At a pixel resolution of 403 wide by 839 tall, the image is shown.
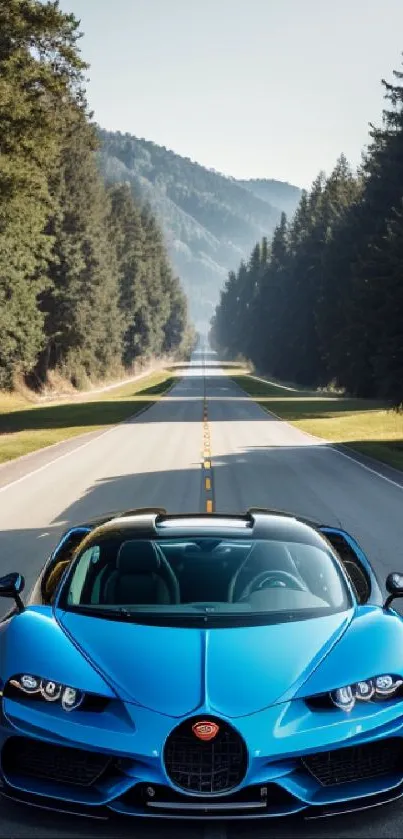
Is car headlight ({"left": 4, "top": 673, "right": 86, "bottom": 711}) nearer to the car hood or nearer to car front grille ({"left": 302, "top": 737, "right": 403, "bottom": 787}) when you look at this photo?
the car hood

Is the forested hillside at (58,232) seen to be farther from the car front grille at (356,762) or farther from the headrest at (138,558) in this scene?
the car front grille at (356,762)

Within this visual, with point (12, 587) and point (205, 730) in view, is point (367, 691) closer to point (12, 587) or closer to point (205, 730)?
point (205, 730)

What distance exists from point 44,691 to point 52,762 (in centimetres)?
32

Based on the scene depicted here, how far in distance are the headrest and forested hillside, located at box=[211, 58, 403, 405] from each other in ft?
107

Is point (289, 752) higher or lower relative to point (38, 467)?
higher

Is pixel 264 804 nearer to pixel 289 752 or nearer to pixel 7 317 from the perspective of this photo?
pixel 289 752

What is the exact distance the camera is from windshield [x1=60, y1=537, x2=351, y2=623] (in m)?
5.81

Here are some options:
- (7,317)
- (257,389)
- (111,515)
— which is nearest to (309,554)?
(111,515)

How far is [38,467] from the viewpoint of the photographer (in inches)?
1120

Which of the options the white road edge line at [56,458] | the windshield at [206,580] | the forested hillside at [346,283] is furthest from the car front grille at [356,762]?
the forested hillside at [346,283]

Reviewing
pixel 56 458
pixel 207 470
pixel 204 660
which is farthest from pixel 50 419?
pixel 204 660

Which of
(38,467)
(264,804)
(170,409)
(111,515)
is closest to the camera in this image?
(264,804)

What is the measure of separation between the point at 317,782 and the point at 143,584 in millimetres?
1701

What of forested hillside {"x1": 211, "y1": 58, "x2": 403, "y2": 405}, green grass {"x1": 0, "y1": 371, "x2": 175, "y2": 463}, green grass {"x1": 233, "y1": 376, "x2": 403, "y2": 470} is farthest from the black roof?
forested hillside {"x1": 211, "y1": 58, "x2": 403, "y2": 405}
